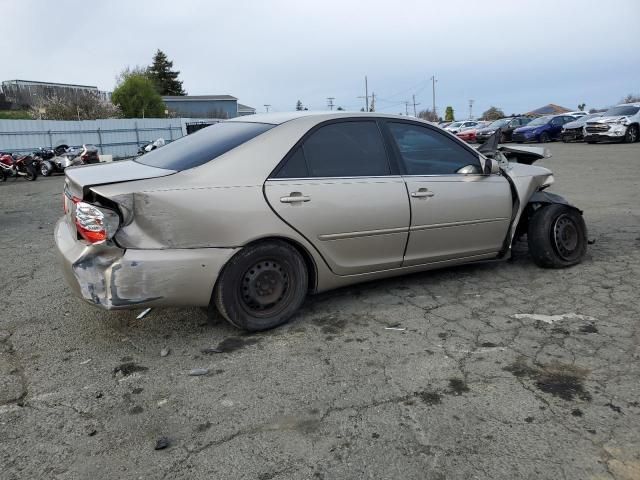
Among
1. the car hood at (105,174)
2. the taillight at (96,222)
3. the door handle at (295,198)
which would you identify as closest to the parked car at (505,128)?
the door handle at (295,198)

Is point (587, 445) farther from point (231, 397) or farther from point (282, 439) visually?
point (231, 397)

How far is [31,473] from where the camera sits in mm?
2273

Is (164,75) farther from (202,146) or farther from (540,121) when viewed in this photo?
(202,146)

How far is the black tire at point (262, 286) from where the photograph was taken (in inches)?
136

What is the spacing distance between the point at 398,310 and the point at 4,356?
2.74 metres

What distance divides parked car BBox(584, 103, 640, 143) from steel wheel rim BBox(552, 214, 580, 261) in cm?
1944

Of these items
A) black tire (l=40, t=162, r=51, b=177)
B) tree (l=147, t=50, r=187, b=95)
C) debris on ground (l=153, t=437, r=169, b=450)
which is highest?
tree (l=147, t=50, r=187, b=95)

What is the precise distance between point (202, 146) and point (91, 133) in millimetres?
26484

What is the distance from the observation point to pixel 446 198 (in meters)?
4.24

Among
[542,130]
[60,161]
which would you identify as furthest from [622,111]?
[60,161]

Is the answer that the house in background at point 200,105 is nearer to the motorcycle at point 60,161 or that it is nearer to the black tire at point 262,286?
the motorcycle at point 60,161

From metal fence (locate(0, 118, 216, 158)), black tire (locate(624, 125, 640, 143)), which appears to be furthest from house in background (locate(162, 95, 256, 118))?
black tire (locate(624, 125, 640, 143))

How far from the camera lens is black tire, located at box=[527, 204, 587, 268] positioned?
15.9 ft

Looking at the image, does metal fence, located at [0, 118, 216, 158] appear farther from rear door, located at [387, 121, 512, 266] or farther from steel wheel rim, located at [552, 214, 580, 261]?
steel wheel rim, located at [552, 214, 580, 261]
